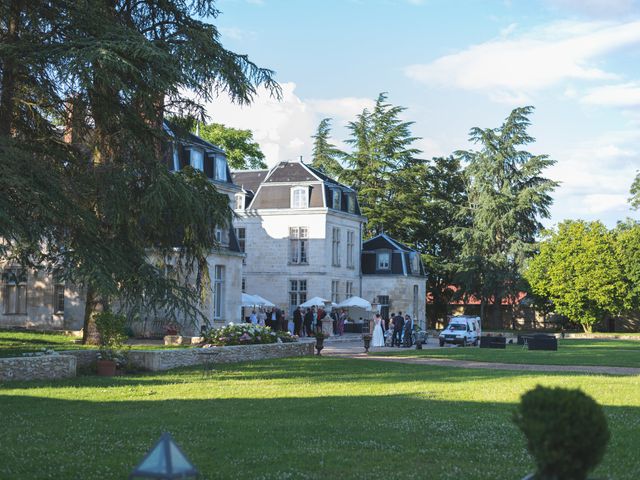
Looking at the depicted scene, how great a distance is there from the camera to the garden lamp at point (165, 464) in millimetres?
5047

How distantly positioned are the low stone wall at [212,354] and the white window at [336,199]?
2451 centimetres

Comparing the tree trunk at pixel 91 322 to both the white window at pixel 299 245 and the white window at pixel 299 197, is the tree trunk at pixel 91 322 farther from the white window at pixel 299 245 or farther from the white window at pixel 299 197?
the white window at pixel 299 197

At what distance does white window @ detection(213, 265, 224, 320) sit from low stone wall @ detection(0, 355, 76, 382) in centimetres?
2092

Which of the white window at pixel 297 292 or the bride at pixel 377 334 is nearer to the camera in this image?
the bride at pixel 377 334

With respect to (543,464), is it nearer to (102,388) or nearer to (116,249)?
(102,388)

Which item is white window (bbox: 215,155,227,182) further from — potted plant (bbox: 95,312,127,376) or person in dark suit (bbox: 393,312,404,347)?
potted plant (bbox: 95,312,127,376)

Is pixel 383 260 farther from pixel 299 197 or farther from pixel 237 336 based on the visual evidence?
pixel 237 336

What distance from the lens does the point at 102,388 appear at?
639 inches

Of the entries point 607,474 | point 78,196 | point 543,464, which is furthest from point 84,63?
point 543,464

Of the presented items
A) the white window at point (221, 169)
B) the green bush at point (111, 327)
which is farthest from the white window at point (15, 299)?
the green bush at point (111, 327)

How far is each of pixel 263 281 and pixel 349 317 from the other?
6.01 metres

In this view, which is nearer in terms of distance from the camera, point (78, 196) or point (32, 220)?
point (32, 220)

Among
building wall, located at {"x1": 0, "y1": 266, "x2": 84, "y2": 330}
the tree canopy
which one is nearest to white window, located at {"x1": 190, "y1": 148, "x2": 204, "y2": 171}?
building wall, located at {"x1": 0, "y1": 266, "x2": 84, "y2": 330}

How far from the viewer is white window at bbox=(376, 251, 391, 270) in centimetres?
5481
